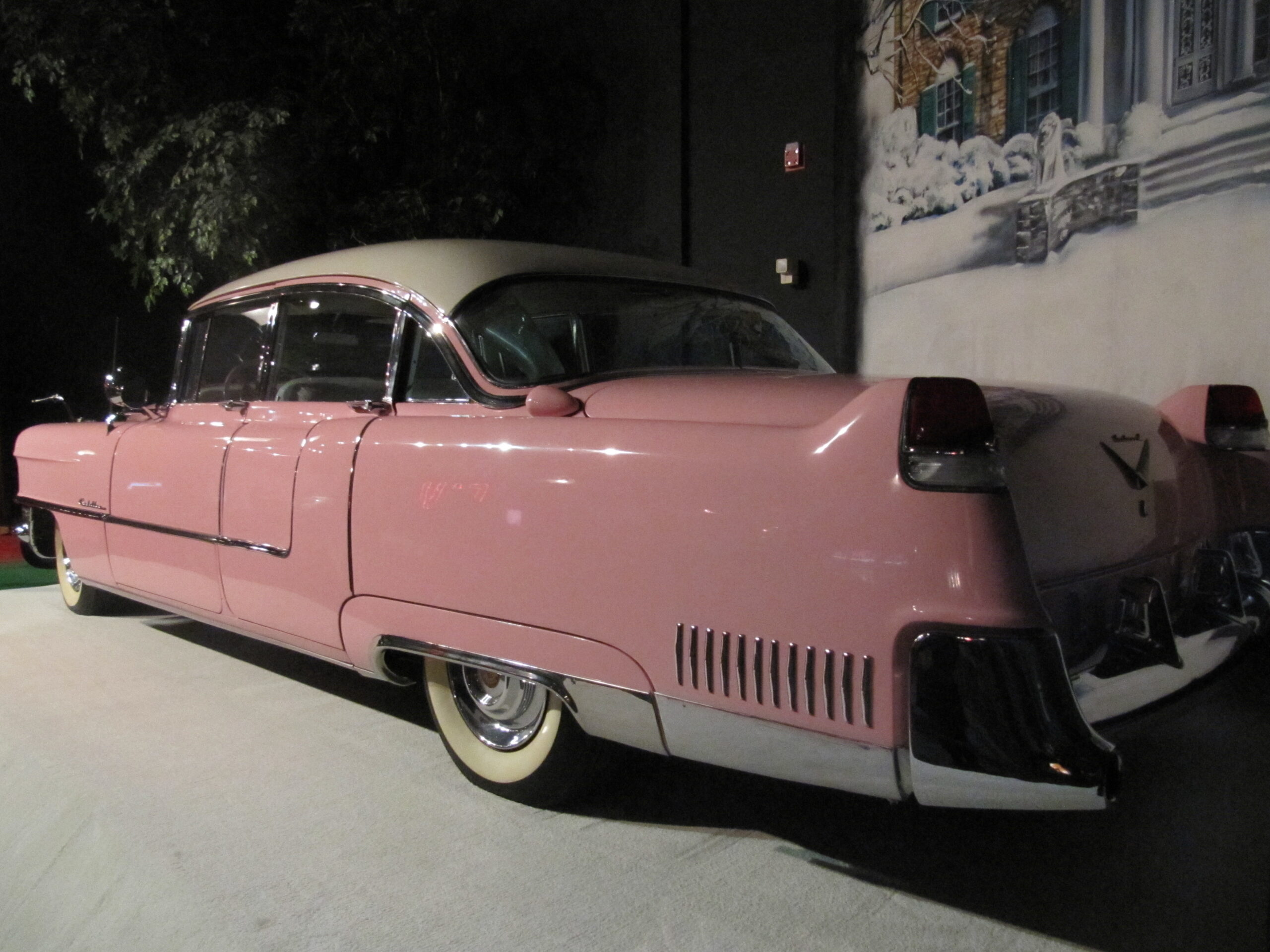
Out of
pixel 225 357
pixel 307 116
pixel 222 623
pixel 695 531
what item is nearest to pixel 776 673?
pixel 695 531

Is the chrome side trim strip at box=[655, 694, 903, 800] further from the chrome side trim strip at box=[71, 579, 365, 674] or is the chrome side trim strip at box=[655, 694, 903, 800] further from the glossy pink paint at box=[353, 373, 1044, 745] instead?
the chrome side trim strip at box=[71, 579, 365, 674]

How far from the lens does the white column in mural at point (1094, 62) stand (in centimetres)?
462

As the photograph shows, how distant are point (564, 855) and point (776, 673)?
81 cm

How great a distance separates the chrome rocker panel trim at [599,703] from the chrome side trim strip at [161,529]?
2.82 ft

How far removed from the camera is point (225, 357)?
3.73 meters

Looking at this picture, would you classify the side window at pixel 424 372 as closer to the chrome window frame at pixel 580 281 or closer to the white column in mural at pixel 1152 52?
the chrome window frame at pixel 580 281

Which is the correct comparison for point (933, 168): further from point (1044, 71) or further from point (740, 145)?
point (740, 145)

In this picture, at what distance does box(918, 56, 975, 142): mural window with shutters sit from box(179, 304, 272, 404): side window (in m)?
3.90

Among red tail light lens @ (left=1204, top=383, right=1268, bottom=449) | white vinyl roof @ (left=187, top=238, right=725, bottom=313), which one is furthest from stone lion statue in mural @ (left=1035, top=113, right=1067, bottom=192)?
red tail light lens @ (left=1204, top=383, right=1268, bottom=449)

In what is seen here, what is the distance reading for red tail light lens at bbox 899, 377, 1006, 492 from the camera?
1648 mm

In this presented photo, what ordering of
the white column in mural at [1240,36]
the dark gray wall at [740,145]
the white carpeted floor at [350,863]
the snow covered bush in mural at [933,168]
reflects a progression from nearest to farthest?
the white carpeted floor at [350,863]
the white column in mural at [1240,36]
the snow covered bush in mural at [933,168]
the dark gray wall at [740,145]

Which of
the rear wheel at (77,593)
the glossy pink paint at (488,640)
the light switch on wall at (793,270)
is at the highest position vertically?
the light switch on wall at (793,270)

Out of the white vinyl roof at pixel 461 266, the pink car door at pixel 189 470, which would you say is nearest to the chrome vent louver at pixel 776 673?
the white vinyl roof at pixel 461 266

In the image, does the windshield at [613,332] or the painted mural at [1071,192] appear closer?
the windshield at [613,332]
